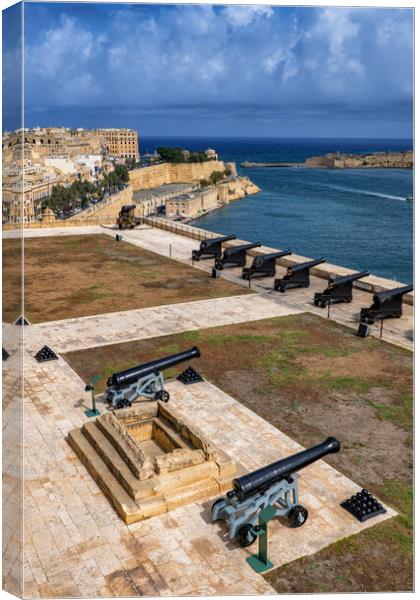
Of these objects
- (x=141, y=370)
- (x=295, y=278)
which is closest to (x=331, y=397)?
(x=141, y=370)

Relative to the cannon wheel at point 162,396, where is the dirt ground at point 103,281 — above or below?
above

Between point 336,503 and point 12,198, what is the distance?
212 inches

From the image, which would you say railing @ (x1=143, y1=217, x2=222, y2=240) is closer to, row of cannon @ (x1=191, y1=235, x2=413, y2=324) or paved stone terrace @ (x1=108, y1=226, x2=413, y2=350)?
paved stone terrace @ (x1=108, y1=226, x2=413, y2=350)

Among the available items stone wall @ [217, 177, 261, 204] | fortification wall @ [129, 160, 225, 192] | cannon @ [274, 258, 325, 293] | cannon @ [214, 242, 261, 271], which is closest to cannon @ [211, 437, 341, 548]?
cannon @ [274, 258, 325, 293]

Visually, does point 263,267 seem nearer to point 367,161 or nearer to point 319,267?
point 319,267

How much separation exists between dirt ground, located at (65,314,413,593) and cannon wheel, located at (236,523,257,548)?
1.44ft

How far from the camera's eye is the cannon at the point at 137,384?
33.0ft

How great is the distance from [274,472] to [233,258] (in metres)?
15.0

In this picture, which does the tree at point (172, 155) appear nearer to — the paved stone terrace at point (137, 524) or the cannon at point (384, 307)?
the cannon at point (384, 307)

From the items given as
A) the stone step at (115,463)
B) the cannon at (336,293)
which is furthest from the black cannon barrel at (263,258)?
the stone step at (115,463)

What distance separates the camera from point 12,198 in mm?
4852

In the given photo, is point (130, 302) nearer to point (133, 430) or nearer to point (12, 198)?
point (133, 430)

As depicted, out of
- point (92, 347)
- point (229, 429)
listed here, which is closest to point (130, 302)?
point (92, 347)

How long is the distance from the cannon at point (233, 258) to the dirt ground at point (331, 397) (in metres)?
5.97
